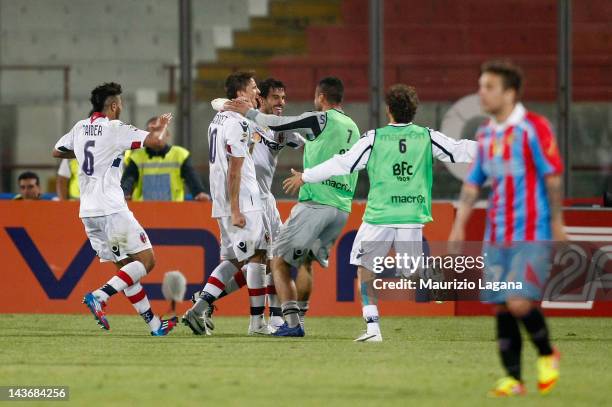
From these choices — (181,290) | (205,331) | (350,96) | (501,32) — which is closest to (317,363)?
(205,331)

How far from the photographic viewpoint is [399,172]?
10164 mm

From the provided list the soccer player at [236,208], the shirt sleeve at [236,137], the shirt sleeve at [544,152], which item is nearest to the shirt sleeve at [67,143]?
the soccer player at [236,208]

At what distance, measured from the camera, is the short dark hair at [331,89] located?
10.8 m

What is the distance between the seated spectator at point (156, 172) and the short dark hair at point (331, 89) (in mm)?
3783

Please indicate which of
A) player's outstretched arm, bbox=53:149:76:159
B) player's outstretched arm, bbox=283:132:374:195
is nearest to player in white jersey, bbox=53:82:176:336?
player's outstretched arm, bbox=53:149:76:159

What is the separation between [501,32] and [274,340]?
8.66 metres

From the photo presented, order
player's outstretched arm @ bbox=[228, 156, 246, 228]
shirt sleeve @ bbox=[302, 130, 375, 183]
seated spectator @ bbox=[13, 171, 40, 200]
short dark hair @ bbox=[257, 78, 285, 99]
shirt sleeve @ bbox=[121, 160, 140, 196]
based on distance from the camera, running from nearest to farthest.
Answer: shirt sleeve @ bbox=[302, 130, 375, 183], player's outstretched arm @ bbox=[228, 156, 246, 228], short dark hair @ bbox=[257, 78, 285, 99], shirt sleeve @ bbox=[121, 160, 140, 196], seated spectator @ bbox=[13, 171, 40, 200]

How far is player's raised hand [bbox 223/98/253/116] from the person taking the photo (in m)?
10.7

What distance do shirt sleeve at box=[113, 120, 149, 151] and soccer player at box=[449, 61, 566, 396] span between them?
13.8ft

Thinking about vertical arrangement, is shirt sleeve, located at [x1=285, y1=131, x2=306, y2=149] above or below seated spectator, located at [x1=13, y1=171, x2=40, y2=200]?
above

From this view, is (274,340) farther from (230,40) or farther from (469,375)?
(230,40)

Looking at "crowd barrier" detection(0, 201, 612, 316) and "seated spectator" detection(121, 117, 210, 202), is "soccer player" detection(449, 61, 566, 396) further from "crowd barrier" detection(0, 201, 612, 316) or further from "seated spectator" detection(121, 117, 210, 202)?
"seated spectator" detection(121, 117, 210, 202)

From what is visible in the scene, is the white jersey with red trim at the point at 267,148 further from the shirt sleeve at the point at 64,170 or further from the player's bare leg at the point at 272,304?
the shirt sleeve at the point at 64,170

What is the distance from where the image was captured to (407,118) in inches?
401
